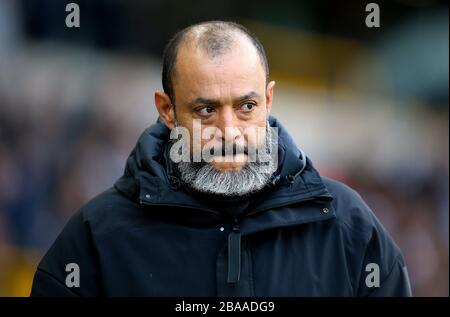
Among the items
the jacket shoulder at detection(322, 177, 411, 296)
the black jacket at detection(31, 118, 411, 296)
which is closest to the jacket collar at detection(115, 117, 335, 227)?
the black jacket at detection(31, 118, 411, 296)

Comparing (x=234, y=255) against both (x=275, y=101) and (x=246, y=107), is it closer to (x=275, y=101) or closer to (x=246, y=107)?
(x=246, y=107)

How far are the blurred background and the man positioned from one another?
3597 mm

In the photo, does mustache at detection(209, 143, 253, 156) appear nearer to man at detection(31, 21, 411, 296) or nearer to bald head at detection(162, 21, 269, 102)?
man at detection(31, 21, 411, 296)

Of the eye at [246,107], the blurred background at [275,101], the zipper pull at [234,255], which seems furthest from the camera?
the blurred background at [275,101]

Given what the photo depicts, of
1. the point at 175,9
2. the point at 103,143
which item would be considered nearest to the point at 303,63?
the point at 175,9

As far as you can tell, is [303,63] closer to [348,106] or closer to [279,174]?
[348,106]

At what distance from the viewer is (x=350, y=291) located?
2986 mm

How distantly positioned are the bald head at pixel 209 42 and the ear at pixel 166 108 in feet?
0.13

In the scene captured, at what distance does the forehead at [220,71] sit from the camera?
3000 mm

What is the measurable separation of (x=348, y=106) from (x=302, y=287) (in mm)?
6379

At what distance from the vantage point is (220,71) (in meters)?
3.00

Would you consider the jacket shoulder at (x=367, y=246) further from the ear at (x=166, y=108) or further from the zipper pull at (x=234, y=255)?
the ear at (x=166, y=108)

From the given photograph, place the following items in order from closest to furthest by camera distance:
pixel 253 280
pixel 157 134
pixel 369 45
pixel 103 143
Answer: pixel 253 280, pixel 157 134, pixel 103 143, pixel 369 45

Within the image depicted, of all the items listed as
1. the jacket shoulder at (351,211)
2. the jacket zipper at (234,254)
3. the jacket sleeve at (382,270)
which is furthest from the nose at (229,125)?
the jacket sleeve at (382,270)
